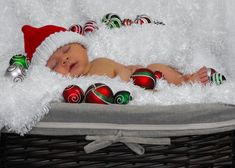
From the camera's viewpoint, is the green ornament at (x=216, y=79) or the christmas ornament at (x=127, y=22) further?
the christmas ornament at (x=127, y=22)

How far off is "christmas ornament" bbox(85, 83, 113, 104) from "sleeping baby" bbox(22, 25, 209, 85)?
0.25 m

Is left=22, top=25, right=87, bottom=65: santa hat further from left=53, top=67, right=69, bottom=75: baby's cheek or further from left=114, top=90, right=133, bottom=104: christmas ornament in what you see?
left=114, top=90, right=133, bottom=104: christmas ornament

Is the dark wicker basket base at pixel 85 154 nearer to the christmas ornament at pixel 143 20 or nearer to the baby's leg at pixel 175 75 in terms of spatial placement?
the baby's leg at pixel 175 75

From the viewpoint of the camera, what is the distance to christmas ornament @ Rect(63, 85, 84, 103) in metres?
0.99

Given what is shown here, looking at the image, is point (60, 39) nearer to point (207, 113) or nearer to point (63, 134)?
point (63, 134)

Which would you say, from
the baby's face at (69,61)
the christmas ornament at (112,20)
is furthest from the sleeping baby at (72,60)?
the christmas ornament at (112,20)

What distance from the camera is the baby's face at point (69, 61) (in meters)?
1.28

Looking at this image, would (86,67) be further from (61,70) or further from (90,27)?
(90,27)

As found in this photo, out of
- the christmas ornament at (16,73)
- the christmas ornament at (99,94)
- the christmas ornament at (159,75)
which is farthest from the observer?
the christmas ornament at (159,75)

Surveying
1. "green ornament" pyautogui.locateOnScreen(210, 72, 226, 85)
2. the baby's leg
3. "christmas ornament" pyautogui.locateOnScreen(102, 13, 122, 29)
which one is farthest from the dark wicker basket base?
"christmas ornament" pyautogui.locateOnScreen(102, 13, 122, 29)

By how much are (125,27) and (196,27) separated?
10.9 inches

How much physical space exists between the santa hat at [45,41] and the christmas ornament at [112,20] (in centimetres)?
12

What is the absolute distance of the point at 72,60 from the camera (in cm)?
129

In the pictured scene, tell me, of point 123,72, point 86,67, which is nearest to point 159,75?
point 123,72
